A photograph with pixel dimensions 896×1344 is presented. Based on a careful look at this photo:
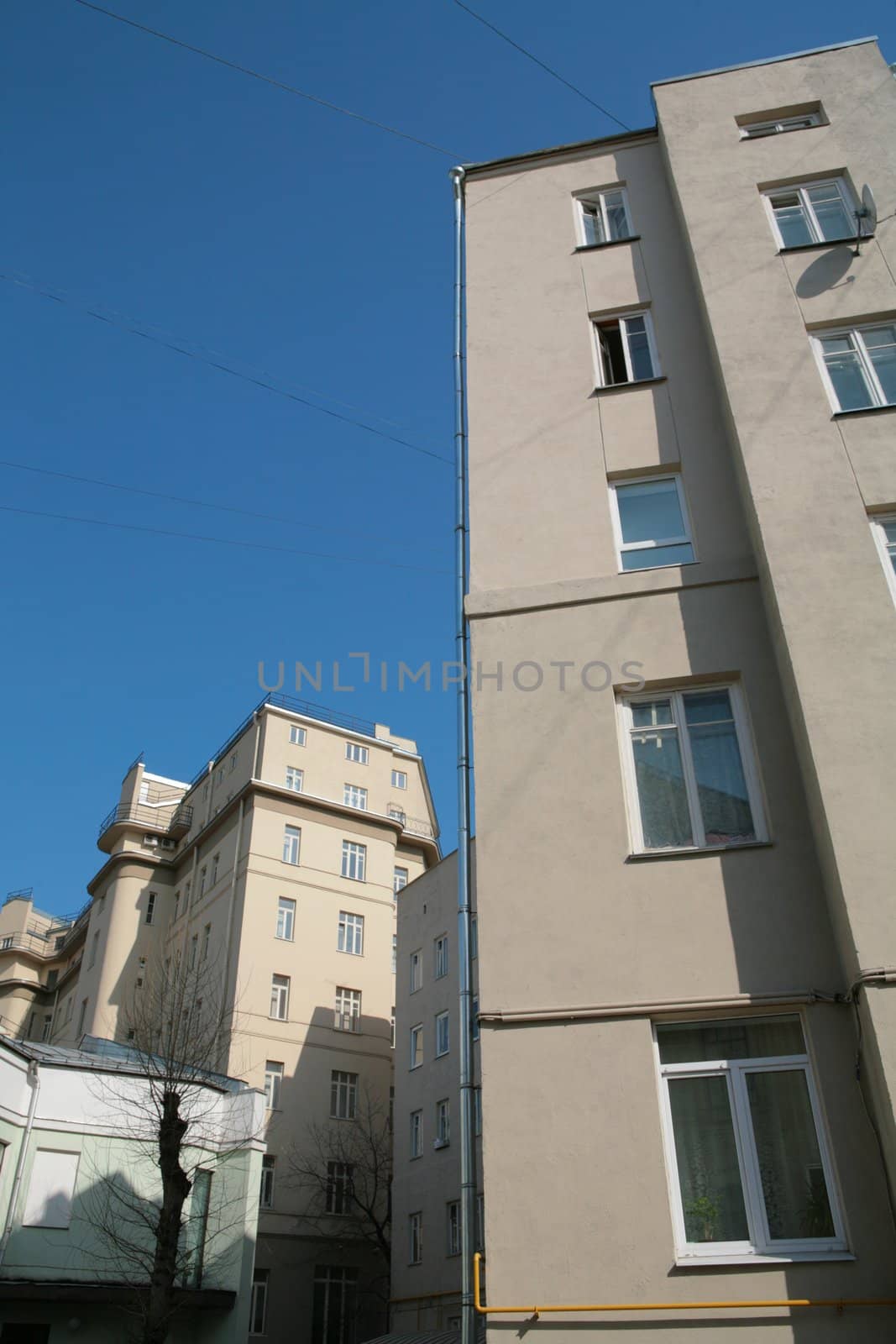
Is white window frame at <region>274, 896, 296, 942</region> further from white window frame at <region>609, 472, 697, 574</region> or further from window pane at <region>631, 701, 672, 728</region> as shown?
window pane at <region>631, 701, 672, 728</region>

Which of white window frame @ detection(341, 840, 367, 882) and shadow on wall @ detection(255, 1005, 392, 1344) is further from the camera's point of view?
white window frame @ detection(341, 840, 367, 882)

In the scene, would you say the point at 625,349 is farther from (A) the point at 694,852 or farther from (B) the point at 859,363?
(A) the point at 694,852

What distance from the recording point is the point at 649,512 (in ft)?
40.3

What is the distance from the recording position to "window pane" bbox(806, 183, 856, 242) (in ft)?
44.6

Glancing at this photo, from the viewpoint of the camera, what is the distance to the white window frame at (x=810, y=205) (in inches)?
529

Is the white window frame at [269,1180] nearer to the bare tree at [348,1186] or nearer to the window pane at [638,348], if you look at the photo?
the bare tree at [348,1186]

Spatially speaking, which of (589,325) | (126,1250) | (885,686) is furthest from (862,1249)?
(126,1250)

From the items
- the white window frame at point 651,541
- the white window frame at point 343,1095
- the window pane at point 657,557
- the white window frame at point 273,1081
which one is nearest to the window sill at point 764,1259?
the white window frame at point 651,541

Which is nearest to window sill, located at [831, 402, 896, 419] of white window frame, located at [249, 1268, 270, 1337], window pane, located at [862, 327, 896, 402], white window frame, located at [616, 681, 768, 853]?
window pane, located at [862, 327, 896, 402]

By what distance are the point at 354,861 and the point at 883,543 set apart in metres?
40.3

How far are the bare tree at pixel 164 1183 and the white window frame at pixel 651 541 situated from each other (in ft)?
52.6

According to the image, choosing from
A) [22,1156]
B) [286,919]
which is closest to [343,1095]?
[286,919]

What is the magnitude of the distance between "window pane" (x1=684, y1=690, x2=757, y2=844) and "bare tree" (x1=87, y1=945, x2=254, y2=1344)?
51.9 ft

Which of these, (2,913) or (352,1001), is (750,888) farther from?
(2,913)
